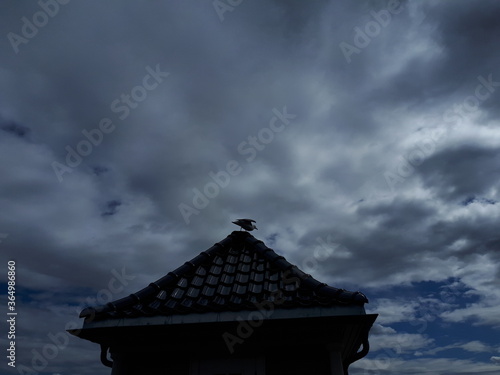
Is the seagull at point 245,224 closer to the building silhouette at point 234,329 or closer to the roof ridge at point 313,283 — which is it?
the roof ridge at point 313,283

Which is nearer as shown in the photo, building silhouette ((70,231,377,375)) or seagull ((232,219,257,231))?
building silhouette ((70,231,377,375))

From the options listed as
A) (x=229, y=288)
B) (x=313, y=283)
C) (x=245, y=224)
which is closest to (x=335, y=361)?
(x=313, y=283)

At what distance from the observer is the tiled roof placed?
4957 mm

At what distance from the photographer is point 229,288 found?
6.08 meters

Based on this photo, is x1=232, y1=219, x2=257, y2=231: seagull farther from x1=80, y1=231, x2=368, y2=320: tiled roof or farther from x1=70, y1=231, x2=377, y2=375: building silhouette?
x1=70, y1=231, x2=377, y2=375: building silhouette

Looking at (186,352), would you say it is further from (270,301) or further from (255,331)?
(270,301)

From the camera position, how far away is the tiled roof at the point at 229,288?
195 inches

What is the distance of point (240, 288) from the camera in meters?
5.98

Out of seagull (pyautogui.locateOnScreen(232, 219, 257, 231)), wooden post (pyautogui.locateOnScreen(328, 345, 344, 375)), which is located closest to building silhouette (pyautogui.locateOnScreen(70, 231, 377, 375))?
wooden post (pyautogui.locateOnScreen(328, 345, 344, 375))

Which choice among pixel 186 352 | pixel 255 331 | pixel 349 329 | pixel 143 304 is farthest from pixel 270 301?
pixel 143 304

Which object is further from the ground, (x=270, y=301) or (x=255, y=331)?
(x=270, y=301)

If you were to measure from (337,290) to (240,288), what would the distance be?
1.82m

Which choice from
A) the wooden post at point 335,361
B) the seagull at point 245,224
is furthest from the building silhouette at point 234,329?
the seagull at point 245,224

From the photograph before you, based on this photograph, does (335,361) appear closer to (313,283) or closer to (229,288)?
(313,283)
